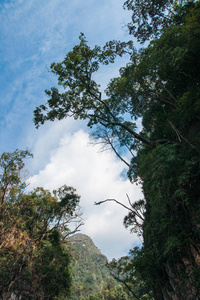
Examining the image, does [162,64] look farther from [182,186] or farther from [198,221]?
[198,221]

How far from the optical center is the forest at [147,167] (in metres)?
6.32

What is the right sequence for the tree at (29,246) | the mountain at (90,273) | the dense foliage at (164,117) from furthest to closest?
the mountain at (90,273)
the tree at (29,246)
the dense foliage at (164,117)

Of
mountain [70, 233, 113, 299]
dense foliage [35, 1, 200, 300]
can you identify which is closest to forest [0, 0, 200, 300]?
dense foliage [35, 1, 200, 300]

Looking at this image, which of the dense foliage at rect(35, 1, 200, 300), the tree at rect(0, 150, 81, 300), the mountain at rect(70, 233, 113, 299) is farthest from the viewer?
the mountain at rect(70, 233, 113, 299)

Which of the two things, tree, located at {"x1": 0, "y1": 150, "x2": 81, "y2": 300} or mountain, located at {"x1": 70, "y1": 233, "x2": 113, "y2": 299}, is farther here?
mountain, located at {"x1": 70, "y1": 233, "x2": 113, "y2": 299}

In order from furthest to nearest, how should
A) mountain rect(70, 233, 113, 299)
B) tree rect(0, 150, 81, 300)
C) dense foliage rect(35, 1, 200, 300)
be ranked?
mountain rect(70, 233, 113, 299)
tree rect(0, 150, 81, 300)
dense foliage rect(35, 1, 200, 300)

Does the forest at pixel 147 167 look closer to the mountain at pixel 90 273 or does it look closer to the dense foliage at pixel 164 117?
the dense foliage at pixel 164 117

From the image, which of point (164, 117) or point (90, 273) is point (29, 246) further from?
point (90, 273)

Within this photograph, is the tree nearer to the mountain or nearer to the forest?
the forest

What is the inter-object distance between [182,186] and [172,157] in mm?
1437

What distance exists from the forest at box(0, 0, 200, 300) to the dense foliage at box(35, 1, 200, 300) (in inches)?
1.7

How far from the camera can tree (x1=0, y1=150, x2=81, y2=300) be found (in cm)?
1173

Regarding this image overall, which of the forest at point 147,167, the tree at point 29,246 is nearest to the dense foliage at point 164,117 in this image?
the forest at point 147,167

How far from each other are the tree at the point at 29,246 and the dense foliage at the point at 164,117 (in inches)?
262
